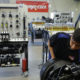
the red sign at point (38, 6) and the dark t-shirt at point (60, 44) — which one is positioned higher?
the red sign at point (38, 6)

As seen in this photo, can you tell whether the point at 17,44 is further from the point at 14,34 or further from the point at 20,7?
the point at 20,7

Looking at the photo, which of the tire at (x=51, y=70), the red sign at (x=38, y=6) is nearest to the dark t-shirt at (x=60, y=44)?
the tire at (x=51, y=70)

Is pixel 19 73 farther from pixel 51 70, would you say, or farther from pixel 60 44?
pixel 51 70

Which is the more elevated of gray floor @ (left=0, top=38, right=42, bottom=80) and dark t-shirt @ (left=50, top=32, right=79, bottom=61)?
dark t-shirt @ (left=50, top=32, right=79, bottom=61)

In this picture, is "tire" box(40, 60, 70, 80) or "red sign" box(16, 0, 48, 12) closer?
"tire" box(40, 60, 70, 80)

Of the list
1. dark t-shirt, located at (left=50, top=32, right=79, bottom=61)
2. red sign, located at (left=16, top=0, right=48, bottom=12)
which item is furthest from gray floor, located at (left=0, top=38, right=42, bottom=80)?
red sign, located at (left=16, top=0, right=48, bottom=12)

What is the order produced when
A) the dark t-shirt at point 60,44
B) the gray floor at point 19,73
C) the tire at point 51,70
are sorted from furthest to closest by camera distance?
the gray floor at point 19,73
the dark t-shirt at point 60,44
the tire at point 51,70

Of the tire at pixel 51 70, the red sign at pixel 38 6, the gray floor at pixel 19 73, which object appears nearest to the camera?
the tire at pixel 51 70

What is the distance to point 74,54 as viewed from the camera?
81.5 inches

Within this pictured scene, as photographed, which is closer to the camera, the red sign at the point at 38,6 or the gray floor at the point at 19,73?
the gray floor at the point at 19,73

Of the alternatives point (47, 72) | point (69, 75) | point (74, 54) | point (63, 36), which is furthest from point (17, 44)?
point (69, 75)

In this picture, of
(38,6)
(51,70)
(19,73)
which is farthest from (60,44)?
(38,6)

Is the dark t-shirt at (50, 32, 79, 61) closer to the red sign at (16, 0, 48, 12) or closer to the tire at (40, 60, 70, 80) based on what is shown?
the tire at (40, 60, 70, 80)

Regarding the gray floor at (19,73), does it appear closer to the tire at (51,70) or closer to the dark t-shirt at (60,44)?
the dark t-shirt at (60,44)
